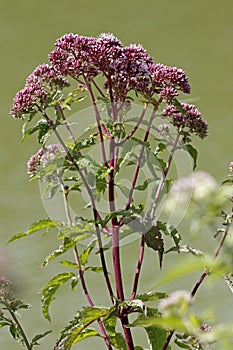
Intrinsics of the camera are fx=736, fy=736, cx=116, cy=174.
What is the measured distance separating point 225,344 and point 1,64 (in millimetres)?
3276

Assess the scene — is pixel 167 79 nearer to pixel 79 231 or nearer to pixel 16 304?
pixel 79 231

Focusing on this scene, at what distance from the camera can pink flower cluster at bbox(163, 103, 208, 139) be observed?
3.46 feet

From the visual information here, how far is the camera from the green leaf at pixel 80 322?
963 millimetres

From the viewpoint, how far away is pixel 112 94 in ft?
3.34

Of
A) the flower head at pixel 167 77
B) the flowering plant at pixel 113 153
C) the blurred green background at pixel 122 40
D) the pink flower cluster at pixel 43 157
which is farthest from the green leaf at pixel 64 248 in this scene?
the blurred green background at pixel 122 40

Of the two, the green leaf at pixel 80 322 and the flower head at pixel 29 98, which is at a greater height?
the flower head at pixel 29 98

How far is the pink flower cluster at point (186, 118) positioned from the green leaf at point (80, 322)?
287mm

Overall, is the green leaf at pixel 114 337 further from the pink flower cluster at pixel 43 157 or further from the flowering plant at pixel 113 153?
the pink flower cluster at pixel 43 157

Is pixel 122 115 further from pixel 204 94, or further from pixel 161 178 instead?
pixel 204 94

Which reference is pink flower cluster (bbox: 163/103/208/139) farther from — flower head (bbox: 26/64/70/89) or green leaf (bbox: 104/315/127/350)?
green leaf (bbox: 104/315/127/350)

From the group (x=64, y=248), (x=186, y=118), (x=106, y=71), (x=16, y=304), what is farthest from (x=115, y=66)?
(x=16, y=304)

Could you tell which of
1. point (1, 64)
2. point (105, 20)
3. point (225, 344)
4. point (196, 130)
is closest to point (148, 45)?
point (105, 20)

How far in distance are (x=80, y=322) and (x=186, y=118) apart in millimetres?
327

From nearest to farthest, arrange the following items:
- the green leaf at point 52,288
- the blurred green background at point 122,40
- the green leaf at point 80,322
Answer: the green leaf at point 80,322 → the green leaf at point 52,288 → the blurred green background at point 122,40
